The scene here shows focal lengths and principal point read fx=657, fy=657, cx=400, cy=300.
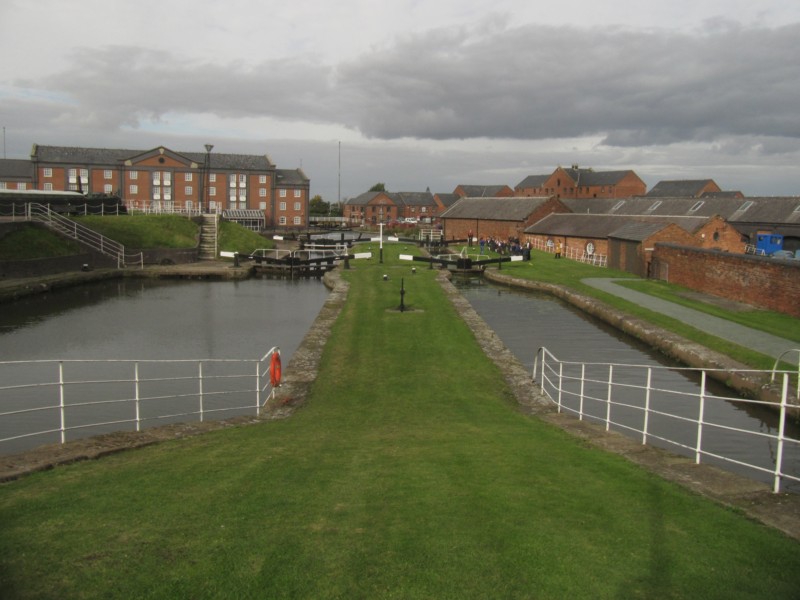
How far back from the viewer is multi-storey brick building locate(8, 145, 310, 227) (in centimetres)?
7206

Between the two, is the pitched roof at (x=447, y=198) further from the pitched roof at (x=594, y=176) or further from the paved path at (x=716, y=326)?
the paved path at (x=716, y=326)

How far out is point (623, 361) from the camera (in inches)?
736

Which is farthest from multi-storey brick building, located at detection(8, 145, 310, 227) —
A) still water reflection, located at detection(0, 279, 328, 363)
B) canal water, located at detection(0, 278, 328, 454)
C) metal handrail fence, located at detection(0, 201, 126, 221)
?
canal water, located at detection(0, 278, 328, 454)

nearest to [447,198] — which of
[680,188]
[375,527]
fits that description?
[680,188]

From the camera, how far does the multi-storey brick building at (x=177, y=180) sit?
7206 centimetres

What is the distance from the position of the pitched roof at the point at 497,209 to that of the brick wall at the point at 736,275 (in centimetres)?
2756

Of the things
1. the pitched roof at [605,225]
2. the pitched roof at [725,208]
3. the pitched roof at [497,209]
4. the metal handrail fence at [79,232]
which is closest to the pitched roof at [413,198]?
the pitched roof at [497,209]

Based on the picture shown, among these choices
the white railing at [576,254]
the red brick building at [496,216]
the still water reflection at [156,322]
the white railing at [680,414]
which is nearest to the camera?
the white railing at [680,414]

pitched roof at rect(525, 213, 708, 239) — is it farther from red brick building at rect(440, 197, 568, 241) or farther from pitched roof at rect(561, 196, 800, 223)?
pitched roof at rect(561, 196, 800, 223)

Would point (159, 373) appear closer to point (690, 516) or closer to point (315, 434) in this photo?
point (315, 434)

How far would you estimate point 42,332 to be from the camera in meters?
20.7

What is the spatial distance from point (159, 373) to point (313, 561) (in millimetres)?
11901

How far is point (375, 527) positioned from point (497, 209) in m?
62.2

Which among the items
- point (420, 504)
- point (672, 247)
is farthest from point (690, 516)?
point (672, 247)
